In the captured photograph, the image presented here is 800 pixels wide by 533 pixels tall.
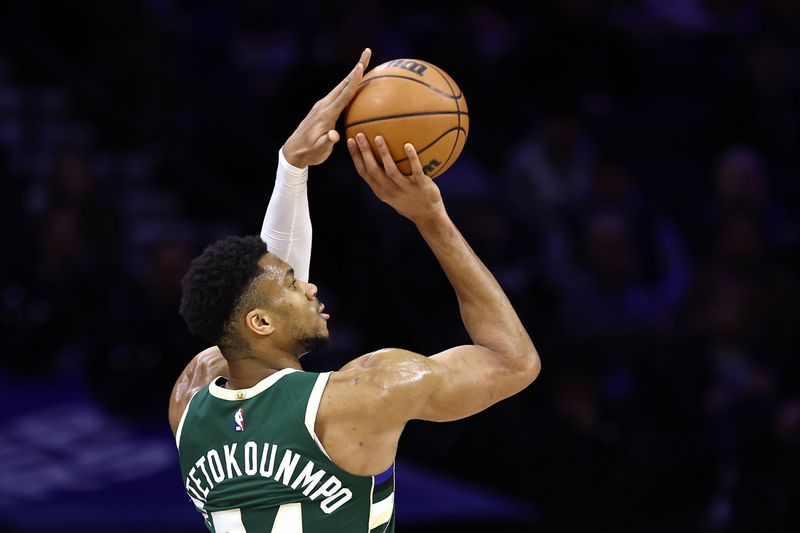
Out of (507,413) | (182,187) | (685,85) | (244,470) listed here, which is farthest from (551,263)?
(244,470)

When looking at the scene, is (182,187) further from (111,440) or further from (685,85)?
(685,85)

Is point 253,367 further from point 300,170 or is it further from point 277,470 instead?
point 300,170

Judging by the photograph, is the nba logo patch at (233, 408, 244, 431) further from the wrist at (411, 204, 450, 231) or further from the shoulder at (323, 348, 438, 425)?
the wrist at (411, 204, 450, 231)

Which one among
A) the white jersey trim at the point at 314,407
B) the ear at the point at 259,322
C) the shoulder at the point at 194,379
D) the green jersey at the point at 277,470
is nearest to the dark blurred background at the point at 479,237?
the shoulder at the point at 194,379

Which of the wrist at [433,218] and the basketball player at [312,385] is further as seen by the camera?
the wrist at [433,218]

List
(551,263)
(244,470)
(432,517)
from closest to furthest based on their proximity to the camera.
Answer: (244,470), (432,517), (551,263)

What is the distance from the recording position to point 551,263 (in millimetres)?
8320

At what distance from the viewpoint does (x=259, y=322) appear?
362 cm

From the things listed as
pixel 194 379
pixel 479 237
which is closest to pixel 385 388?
pixel 194 379

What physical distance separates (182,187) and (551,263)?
129 inches

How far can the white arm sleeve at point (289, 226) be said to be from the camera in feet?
13.3

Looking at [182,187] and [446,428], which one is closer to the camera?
[446,428]

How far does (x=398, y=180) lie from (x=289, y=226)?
577 millimetres

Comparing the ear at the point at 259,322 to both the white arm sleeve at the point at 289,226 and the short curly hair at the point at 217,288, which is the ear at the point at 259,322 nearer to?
the short curly hair at the point at 217,288
